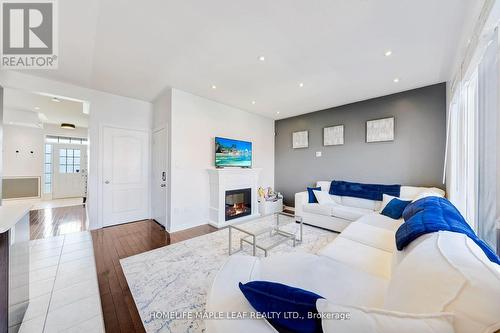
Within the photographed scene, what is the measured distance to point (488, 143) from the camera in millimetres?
1621

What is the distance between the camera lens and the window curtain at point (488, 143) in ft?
4.79

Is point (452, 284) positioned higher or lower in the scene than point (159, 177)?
lower

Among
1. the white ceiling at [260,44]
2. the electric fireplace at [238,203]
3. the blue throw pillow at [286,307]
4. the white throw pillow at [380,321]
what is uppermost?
the white ceiling at [260,44]

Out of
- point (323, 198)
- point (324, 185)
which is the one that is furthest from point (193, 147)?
point (324, 185)

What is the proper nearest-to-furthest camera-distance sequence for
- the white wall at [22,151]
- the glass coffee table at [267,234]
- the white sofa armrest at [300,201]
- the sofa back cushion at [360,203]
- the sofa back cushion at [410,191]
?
the glass coffee table at [267,234] < the sofa back cushion at [410,191] < the sofa back cushion at [360,203] < the white sofa armrest at [300,201] < the white wall at [22,151]

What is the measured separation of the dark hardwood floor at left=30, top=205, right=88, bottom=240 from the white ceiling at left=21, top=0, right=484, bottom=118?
268cm

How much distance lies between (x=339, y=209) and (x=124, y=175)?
428cm

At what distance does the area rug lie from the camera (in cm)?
156

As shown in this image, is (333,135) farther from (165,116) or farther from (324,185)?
(165,116)

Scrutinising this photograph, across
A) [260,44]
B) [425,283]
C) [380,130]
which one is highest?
[260,44]

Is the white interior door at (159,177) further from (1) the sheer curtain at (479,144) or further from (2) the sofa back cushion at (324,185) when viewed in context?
(1) the sheer curtain at (479,144)

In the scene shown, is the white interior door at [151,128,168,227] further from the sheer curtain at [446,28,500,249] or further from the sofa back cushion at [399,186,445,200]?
the sofa back cushion at [399,186,445,200]

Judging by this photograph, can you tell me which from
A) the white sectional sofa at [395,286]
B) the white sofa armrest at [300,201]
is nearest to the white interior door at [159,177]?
the white sofa armrest at [300,201]

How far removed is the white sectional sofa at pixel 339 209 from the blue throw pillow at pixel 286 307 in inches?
115
